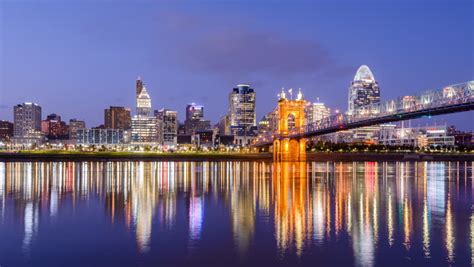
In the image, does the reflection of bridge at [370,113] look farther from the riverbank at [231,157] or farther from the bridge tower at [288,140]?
the riverbank at [231,157]

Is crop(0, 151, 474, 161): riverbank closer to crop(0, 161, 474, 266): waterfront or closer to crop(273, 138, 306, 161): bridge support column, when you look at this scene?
crop(273, 138, 306, 161): bridge support column

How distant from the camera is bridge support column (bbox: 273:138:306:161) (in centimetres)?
7925

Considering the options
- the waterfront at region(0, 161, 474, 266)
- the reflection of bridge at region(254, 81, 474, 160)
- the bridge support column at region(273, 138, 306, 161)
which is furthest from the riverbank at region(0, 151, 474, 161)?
the waterfront at region(0, 161, 474, 266)

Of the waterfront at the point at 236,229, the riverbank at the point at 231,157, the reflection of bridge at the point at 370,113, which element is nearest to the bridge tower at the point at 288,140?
the reflection of bridge at the point at 370,113

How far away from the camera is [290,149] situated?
267 ft

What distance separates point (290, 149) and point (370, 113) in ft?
72.4

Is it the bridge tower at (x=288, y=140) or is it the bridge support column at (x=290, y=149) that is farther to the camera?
the bridge tower at (x=288, y=140)

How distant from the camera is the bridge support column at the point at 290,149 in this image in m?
79.2

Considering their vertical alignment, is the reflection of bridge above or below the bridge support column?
above

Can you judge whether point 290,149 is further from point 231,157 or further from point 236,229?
point 236,229

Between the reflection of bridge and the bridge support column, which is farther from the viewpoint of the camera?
the bridge support column

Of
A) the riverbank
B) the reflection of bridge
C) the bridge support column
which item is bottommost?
the riverbank

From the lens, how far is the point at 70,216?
16.1 metres

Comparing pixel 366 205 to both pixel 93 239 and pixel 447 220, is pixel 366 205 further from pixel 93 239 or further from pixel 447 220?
pixel 93 239
